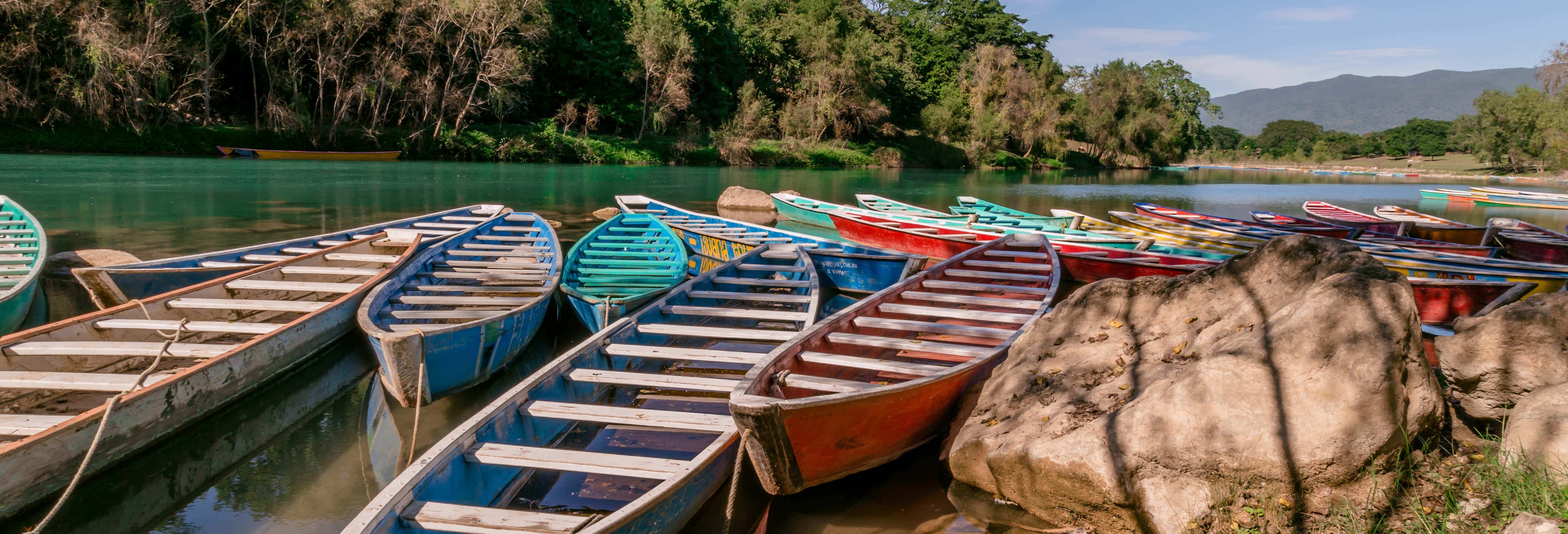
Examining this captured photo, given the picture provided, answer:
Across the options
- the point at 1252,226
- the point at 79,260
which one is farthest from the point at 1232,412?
the point at 1252,226

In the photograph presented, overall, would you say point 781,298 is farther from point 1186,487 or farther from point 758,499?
point 1186,487

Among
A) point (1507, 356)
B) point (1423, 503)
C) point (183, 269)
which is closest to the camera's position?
point (1423, 503)

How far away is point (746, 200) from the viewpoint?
2186 cm

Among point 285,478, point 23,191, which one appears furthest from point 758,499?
point 23,191

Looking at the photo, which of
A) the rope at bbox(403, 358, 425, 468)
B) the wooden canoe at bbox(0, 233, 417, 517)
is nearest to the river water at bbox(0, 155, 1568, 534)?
the rope at bbox(403, 358, 425, 468)

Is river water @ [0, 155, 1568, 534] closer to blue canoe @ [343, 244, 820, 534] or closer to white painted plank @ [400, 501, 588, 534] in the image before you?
blue canoe @ [343, 244, 820, 534]

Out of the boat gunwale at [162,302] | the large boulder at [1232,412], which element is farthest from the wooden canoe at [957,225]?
the boat gunwale at [162,302]

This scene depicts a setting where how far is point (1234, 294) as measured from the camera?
15.3 feet

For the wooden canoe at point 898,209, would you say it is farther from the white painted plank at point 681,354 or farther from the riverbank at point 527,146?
the riverbank at point 527,146

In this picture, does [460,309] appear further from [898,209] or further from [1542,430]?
[898,209]

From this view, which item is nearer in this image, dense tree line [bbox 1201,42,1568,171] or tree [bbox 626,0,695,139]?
tree [bbox 626,0,695,139]

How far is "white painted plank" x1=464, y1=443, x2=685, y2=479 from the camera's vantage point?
3638 mm

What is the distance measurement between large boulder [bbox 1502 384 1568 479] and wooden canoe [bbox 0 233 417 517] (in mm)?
6668

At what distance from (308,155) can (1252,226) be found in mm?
39502
